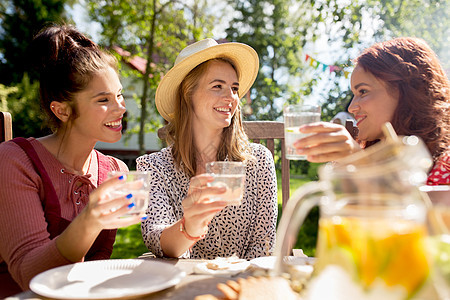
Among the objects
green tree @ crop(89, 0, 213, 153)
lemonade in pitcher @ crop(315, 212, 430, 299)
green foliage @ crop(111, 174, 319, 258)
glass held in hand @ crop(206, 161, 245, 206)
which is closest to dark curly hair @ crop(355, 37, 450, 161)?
glass held in hand @ crop(206, 161, 245, 206)

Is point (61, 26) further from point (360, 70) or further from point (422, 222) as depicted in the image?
point (422, 222)

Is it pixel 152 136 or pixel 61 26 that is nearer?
pixel 61 26

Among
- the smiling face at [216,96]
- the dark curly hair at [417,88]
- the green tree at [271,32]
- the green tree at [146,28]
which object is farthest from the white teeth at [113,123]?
the green tree at [271,32]

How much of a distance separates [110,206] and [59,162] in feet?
3.39

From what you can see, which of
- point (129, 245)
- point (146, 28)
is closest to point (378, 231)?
point (129, 245)

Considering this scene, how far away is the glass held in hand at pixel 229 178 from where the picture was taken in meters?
1.71

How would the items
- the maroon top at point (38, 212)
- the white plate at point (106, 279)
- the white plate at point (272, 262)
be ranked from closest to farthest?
the white plate at point (106, 279) → the white plate at point (272, 262) → the maroon top at point (38, 212)

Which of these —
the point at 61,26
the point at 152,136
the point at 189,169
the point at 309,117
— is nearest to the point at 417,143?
the point at 309,117

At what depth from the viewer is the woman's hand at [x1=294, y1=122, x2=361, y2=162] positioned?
4.86ft

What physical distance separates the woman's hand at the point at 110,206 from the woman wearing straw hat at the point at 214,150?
3.33ft

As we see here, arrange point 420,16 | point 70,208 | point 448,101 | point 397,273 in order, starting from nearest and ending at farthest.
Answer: point 397,273 → point 70,208 → point 448,101 → point 420,16

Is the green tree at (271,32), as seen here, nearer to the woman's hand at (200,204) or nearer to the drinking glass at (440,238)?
the woman's hand at (200,204)

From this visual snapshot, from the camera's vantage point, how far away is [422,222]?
2.50ft

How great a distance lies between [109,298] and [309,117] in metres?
1.03
